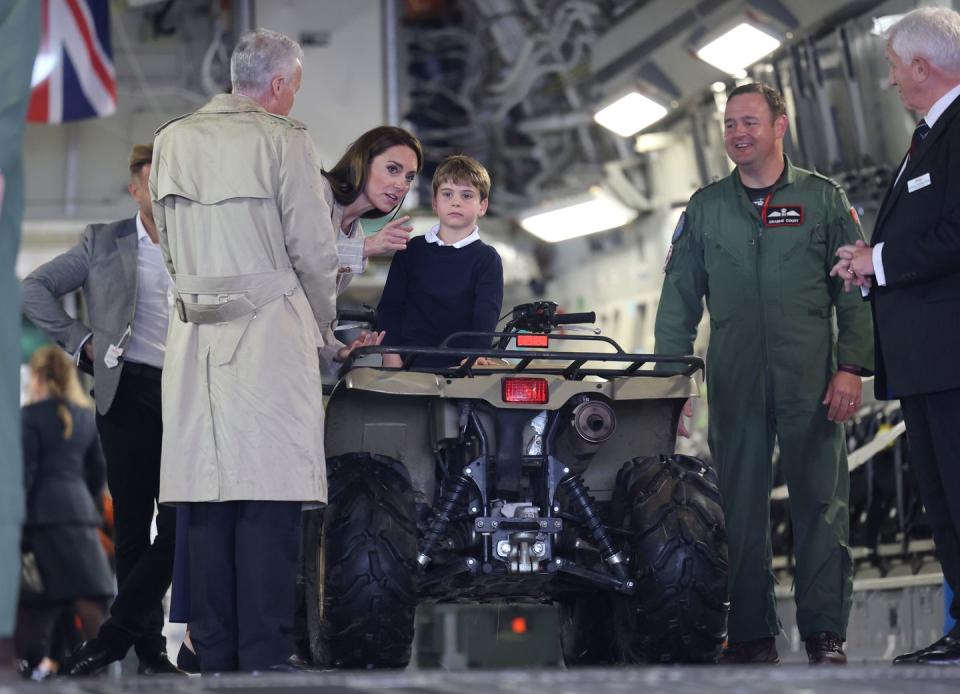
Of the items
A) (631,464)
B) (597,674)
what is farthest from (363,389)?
(597,674)

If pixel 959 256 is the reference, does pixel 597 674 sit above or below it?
below

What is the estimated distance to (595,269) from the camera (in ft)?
49.6

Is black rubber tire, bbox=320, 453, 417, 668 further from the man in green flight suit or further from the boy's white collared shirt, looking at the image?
the man in green flight suit

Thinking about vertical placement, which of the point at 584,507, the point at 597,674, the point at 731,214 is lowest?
the point at 597,674

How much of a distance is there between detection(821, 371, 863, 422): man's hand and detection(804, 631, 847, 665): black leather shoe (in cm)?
85

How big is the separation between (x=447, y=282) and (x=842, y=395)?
1.61m

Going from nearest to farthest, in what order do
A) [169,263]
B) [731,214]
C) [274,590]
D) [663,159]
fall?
[274,590]
[169,263]
[731,214]
[663,159]

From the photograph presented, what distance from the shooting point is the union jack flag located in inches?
549

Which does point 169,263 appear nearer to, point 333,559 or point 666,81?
point 333,559

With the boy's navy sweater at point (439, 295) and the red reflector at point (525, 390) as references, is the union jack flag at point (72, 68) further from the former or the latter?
the red reflector at point (525, 390)

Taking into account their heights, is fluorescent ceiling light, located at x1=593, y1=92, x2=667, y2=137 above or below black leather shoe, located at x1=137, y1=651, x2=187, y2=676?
above

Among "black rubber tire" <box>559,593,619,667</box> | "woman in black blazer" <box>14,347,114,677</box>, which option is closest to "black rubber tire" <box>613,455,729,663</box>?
"black rubber tire" <box>559,593,619,667</box>

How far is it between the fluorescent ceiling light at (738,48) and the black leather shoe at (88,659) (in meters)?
5.77

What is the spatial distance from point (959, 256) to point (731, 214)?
1593mm
